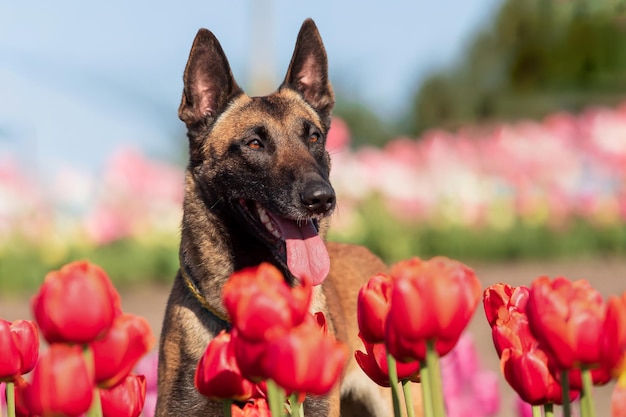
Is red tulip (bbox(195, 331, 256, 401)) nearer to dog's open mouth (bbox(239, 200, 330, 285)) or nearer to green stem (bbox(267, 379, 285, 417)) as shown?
green stem (bbox(267, 379, 285, 417))

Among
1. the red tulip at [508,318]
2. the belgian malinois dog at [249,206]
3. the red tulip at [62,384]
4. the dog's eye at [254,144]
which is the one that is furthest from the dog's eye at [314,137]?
the red tulip at [62,384]

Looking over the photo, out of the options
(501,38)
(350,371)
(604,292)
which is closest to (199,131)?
(350,371)

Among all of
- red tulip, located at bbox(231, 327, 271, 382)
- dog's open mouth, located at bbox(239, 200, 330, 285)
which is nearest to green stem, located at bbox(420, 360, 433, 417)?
red tulip, located at bbox(231, 327, 271, 382)

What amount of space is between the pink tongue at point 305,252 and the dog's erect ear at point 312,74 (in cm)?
107

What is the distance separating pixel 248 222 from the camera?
13.1 ft

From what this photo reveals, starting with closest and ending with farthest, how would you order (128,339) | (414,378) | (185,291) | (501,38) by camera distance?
(128,339) < (414,378) < (185,291) < (501,38)

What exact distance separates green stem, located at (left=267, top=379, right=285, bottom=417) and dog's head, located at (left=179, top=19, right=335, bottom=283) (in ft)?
6.56

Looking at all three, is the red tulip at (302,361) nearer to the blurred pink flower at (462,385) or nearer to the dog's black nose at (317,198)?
the dog's black nose at (317,198)

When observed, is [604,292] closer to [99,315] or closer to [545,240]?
[545,240]

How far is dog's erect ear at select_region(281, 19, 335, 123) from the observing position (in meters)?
4.61

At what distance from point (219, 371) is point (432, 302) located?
416mm

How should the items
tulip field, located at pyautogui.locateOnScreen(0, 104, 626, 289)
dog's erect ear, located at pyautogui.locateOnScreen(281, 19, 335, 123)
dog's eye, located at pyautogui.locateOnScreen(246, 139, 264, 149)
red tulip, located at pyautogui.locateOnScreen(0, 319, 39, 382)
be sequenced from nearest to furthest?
1. red tulip, located at pyautogui.locateOnScreen(0, 319, 39, 382)
2. dog's eye, located at pyautogui.locateOnScreen(246, 139, 264, 149)
3. dog's erect ear, located at pyautogui.locateOnScreen(281, 19, 335, 123)
4. tulip field, located at pyautogui.locateOnScreen(0, 104, 626, 289)

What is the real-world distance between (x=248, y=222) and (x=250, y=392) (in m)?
2.28

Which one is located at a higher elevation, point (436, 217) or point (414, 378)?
point (414, 378)
